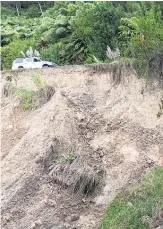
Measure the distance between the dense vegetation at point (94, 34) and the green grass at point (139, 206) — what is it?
4.63 m

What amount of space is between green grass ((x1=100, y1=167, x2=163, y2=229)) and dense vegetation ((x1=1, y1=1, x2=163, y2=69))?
182 inches

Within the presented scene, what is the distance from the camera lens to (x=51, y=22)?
28.3m

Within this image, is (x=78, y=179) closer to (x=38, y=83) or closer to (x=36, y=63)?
(x=38, y=83)

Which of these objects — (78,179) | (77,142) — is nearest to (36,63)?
(77,142)

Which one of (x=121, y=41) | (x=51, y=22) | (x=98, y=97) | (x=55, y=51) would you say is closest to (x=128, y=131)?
(x=98, y=97)

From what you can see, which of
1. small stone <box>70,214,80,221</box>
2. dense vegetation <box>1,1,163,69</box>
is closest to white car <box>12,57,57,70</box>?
dense vegetation <box>1,1,163,69</box>

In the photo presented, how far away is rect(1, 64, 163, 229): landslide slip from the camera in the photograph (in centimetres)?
1404

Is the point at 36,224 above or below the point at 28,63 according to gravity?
below

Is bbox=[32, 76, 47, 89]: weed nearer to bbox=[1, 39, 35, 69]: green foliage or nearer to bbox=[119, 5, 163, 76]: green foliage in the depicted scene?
bbox=[119, 5, 163, 76]: green foliage

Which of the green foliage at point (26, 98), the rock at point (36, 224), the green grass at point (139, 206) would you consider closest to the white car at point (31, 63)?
the green foliage at point (26, 98)

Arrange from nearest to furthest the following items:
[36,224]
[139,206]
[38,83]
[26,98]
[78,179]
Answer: [139,206], [36,224], [78,179], [38,83], [26,98]

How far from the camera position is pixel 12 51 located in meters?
26.3

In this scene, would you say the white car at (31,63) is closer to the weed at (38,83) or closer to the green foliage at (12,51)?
the green foliage at (12,51)

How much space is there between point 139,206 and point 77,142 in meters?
3.86
